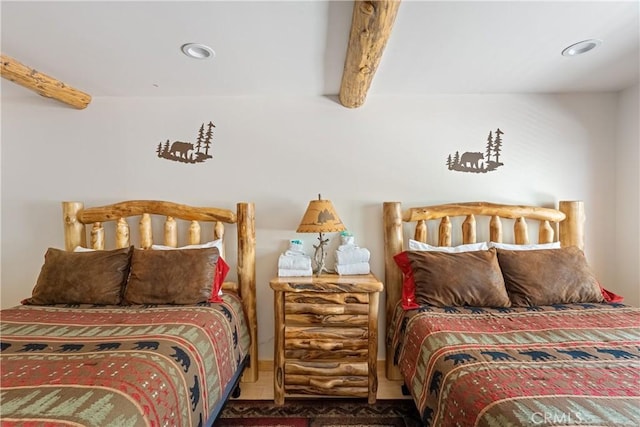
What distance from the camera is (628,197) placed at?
2.37m

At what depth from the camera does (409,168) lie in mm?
2473

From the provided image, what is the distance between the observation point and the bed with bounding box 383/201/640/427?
3.29ft

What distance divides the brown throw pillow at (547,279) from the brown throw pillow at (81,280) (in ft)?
7.98

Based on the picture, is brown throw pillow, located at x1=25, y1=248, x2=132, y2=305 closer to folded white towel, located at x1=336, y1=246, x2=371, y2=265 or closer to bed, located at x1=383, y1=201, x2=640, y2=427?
folded white towel, located at x1=336, y1=246, x2=371, y2=265

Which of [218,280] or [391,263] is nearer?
[218,280]

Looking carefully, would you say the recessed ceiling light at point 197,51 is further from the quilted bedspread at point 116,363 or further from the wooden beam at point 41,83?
the quilted bedspread at point 116,363

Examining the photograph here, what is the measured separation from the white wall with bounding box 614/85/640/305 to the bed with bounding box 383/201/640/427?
35cm

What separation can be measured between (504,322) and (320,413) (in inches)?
46.9

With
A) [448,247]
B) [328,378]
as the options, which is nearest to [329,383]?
[328,378]

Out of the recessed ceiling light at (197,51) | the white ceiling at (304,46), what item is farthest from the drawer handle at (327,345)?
the recessed ceiling light at (197,51)

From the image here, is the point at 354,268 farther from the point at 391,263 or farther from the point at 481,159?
the point at 481,159

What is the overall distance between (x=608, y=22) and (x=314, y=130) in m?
1.75

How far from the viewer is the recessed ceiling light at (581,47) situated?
1.75 metres

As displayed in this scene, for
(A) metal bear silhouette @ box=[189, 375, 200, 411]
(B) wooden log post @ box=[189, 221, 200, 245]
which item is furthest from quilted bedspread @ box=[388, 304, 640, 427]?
(B) wooden log post @ box=[189, 221, 200, 245]
